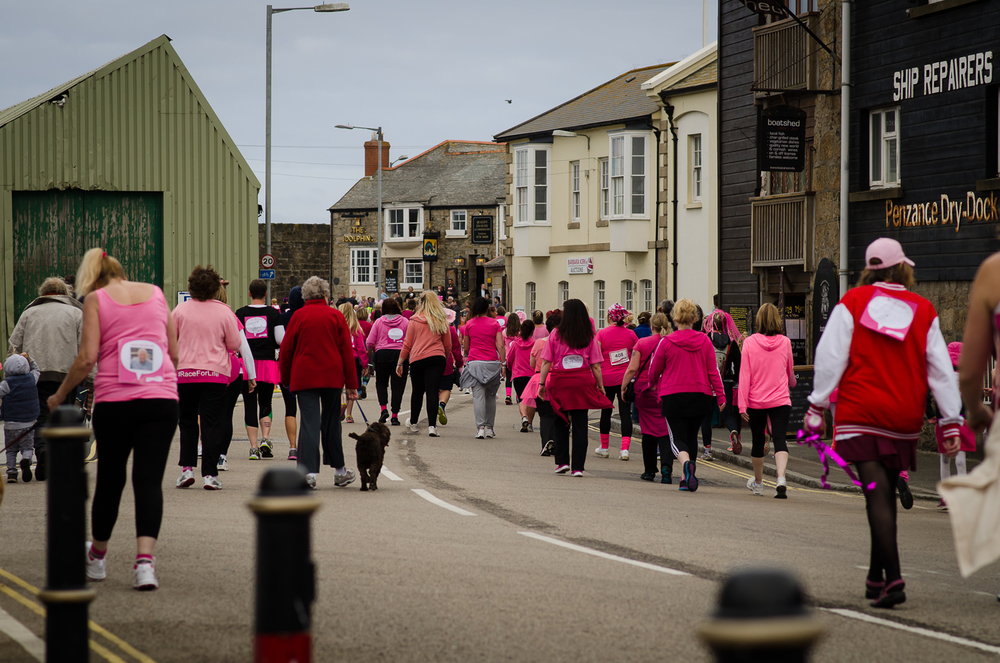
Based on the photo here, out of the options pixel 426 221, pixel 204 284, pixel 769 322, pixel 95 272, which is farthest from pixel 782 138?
pixel 426 221

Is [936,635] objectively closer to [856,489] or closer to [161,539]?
[161,539]

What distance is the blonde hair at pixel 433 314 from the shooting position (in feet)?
54.7

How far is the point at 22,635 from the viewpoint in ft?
17.2

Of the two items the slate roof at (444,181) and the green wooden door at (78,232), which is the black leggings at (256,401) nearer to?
the green wooden door at (78,232)

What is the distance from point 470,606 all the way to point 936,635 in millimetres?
2296

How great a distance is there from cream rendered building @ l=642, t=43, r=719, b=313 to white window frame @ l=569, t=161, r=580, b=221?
20.6 feet

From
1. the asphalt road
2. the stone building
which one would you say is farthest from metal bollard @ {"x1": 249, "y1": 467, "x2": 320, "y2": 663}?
the stone building

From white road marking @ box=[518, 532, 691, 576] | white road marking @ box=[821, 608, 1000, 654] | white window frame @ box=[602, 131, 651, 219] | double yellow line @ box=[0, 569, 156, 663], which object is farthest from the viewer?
white window frame @ box=[602, 131, 651, 219]

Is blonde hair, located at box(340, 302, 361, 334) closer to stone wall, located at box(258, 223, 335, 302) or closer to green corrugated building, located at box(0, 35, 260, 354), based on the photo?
green corrugated building, located at box(0, 35, 260, 354)

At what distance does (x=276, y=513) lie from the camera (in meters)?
2.78

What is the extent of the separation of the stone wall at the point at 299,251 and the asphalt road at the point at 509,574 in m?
59.9

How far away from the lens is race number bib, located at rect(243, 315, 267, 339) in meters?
12.8

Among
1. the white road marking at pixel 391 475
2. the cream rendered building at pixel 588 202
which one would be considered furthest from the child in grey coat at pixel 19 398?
the cream rendered building at pixel 588 202

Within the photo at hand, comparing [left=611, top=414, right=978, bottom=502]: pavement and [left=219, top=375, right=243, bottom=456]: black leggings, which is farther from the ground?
[left=219, top=375, right=243, bottom=456]: black leggings
